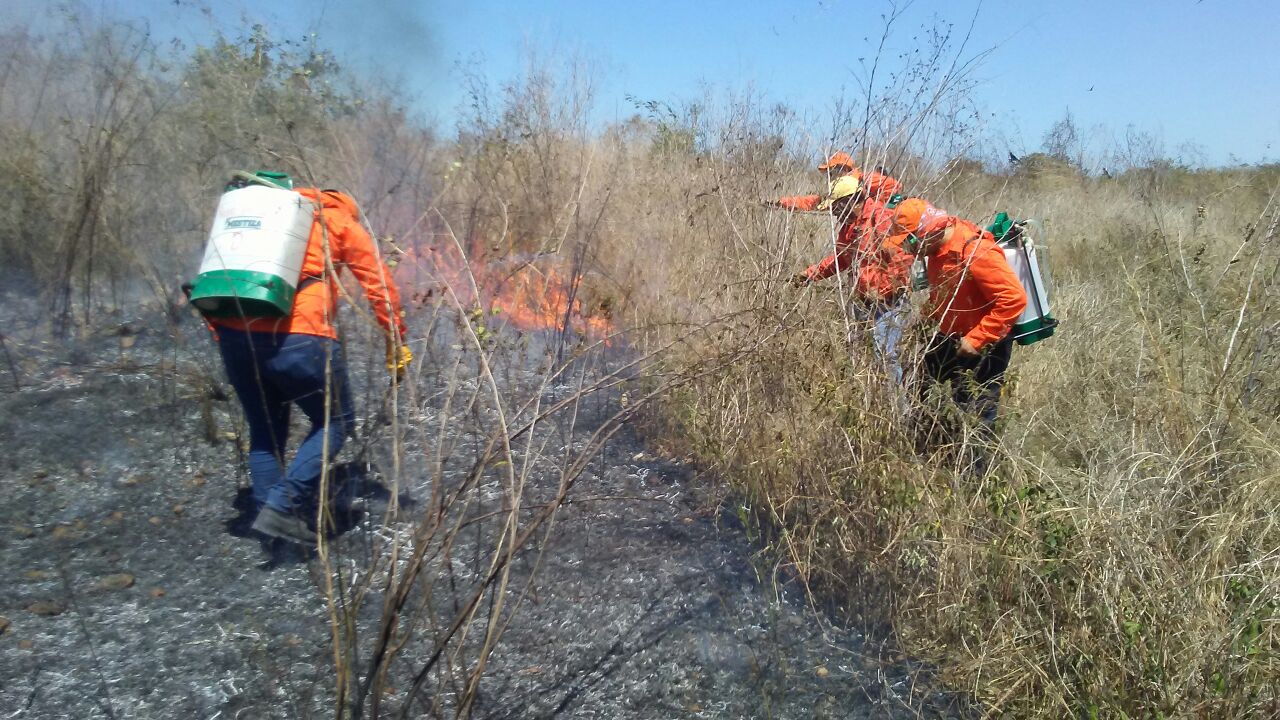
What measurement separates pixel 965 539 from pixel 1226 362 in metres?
1.90

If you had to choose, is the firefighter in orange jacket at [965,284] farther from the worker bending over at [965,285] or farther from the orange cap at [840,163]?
the orange cap at [840,163]

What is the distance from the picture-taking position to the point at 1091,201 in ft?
31.8

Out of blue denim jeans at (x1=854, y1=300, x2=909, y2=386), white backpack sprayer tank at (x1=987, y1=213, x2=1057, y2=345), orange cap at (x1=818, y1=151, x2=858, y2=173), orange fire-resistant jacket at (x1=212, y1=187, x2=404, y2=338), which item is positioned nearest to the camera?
orange fire-resistant jacket at (x1=212, y1=187, x2=404, y2=338)

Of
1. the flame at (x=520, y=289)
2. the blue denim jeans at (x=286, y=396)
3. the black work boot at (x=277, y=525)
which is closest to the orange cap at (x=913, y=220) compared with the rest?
the flame at (x=520, y=289)

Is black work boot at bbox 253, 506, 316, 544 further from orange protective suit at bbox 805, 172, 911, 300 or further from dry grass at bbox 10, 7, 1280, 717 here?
orange protective suit at bbox 805, 172, 911, 300

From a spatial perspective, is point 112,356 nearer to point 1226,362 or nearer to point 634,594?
point 634,594

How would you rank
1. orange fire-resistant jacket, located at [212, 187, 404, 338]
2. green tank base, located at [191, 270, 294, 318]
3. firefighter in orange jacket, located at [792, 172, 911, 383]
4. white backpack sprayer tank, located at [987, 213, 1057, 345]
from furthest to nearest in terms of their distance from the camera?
white backpack sprayer tank, located at [987, 213, 1057, 345] < firefighter in orange jacket, located at [792, 172, 911, 383] < orange fire-resistant jacket, located at [212, 187, 404, 338] < green tank base, located at [191, 270, 294, 318]

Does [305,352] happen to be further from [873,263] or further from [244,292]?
[873,263]

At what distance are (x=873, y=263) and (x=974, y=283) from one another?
42 cm

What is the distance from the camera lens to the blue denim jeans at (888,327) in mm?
3305

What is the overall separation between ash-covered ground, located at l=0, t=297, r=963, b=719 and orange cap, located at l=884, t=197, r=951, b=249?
52.9 inches

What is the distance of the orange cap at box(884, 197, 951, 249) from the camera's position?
3395mm

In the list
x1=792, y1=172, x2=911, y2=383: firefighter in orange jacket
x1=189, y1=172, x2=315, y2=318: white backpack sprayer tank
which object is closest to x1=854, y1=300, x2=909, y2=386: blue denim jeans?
x1=792, y1=172, x2=911, y2=383: firefighter in orange jacket

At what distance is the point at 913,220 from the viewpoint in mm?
3480
